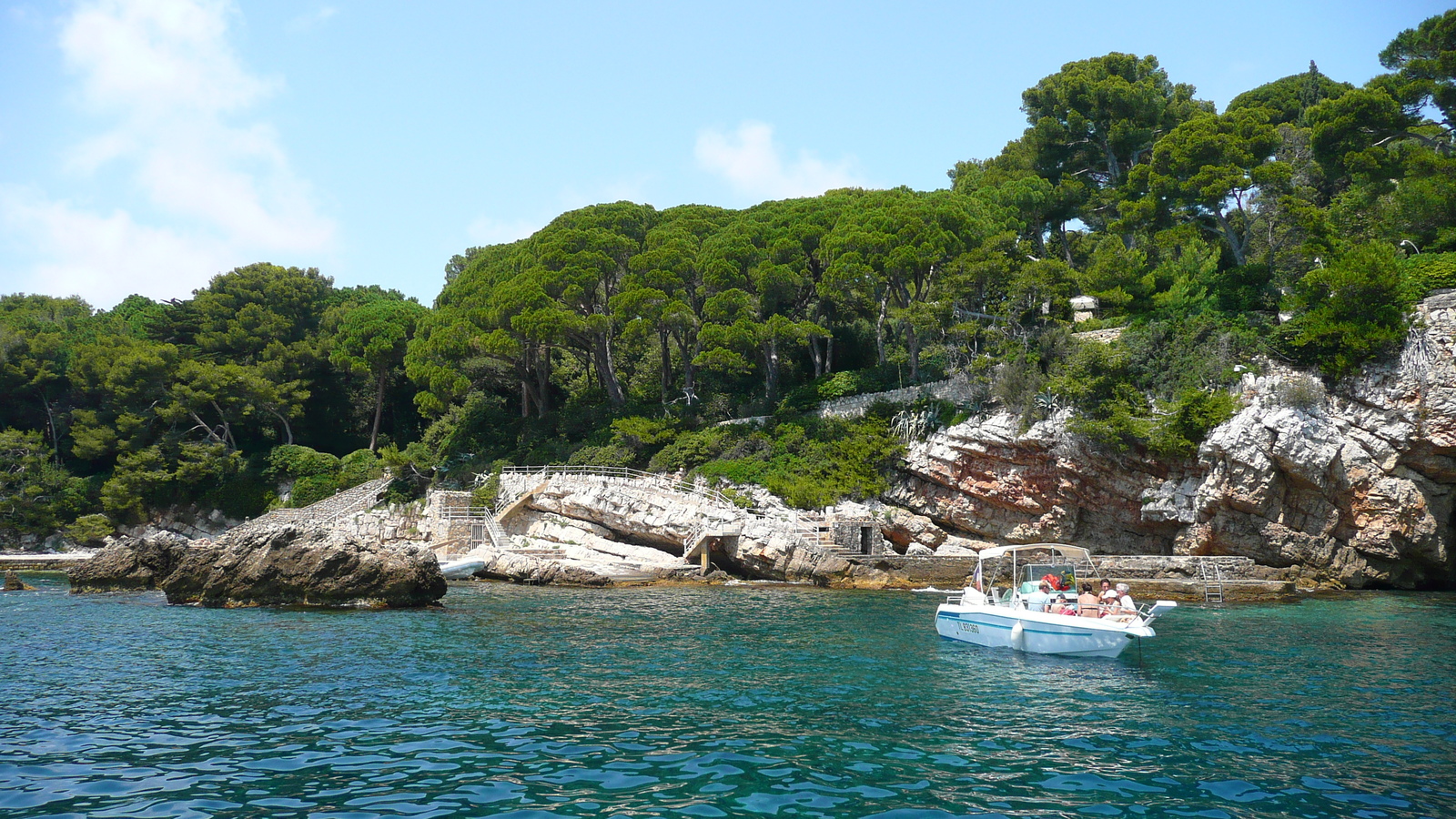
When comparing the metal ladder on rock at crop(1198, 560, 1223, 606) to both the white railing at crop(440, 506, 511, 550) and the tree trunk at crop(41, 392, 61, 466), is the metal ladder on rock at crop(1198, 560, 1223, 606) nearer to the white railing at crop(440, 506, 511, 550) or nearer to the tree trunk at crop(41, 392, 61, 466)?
the white railing at crop(440, 506, 511, 550)

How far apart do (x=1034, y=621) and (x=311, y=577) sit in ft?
58.3

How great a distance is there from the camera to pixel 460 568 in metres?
31.4

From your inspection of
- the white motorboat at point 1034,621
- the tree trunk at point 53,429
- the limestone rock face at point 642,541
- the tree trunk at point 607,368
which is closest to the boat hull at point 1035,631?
the white motorboat at point 1034,621

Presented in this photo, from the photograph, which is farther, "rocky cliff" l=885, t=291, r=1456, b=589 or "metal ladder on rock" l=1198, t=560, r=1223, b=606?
"rocky cliff" l=885, t=291, r=1456, b=589

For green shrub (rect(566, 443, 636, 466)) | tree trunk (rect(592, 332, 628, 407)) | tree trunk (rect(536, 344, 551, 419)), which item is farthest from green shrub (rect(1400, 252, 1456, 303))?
tree trunk (rect(536, 344, 551, 419))

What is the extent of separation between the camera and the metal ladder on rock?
2558 centimetres

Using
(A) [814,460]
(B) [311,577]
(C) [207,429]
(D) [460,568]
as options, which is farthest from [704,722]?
(C) [207,429]

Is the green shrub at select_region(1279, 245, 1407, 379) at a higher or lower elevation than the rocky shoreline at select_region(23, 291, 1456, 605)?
higher

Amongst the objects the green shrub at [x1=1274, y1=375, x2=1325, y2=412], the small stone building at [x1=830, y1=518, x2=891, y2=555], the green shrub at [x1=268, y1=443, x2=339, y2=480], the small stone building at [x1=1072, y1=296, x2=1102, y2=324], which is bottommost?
the small stone building at [x1=830, y1=518, x2=891, y2=555]

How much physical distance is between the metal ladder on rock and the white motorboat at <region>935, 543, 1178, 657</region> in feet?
28.0

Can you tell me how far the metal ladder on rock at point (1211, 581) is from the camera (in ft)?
83.9

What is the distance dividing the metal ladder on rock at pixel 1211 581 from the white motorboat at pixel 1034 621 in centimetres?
853

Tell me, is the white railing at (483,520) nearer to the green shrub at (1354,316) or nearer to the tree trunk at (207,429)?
the tree trunk at (207,429)

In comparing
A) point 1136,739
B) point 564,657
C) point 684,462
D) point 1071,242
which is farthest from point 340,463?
point 1136,739
